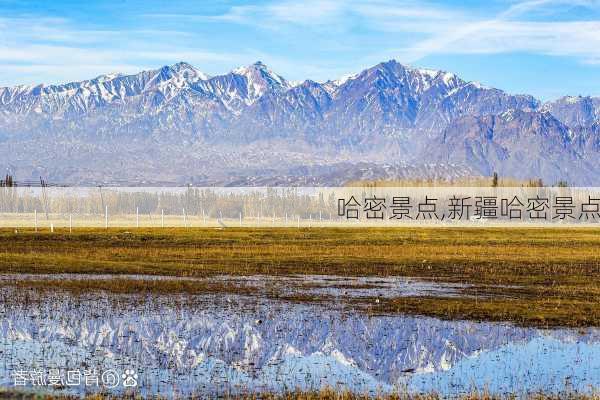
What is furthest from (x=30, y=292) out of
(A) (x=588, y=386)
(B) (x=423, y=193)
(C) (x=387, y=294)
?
(B) (x=423, y=193)

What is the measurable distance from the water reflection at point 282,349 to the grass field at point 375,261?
3612 mm

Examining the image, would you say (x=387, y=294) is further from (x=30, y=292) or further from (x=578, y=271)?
(x=578, y=271)

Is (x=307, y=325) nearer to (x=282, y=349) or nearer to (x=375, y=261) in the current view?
(x=282, y=349)

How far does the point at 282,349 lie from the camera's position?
27.5 m

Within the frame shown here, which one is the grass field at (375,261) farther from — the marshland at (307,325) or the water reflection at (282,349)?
the water reflection at (282,349)

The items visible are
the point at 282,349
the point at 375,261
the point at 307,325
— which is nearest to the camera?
the point at 282,349

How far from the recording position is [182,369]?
79.7ft

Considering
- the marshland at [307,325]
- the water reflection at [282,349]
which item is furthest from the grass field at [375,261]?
the water reflection at [282,349]

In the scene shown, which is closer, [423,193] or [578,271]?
[578,271]

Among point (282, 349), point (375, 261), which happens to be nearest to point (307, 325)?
point (282, 349)

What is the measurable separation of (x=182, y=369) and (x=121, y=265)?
2979 centimetres

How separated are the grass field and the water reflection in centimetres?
361

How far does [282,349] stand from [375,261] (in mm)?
33532

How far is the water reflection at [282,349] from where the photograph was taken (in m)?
23.7
